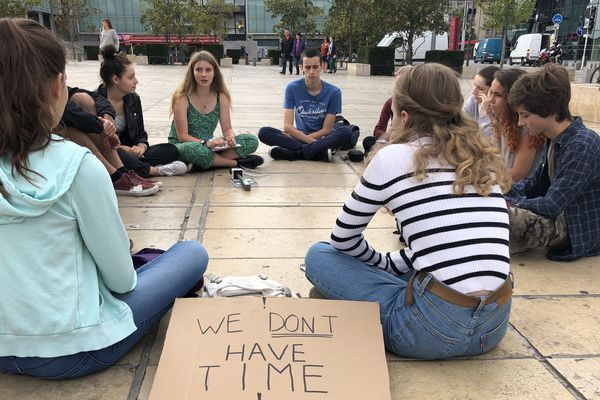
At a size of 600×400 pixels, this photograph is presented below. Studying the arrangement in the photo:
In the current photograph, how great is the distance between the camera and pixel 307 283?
275 cm

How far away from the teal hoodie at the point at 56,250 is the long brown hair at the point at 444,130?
1.11m

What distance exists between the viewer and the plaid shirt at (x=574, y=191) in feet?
9.30

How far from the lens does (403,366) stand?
2.06m

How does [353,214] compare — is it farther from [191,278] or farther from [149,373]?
[149,373]

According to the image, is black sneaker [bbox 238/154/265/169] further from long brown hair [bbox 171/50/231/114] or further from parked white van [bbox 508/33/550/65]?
parked white van [bbox 508/33/550/65]

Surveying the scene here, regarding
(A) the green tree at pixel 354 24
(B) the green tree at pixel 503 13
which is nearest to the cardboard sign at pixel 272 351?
(A) the green tree at pixel 354 24

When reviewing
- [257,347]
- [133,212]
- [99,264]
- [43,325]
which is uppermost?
[99,264]

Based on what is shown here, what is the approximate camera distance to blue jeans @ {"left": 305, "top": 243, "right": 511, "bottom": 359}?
6.25 ft

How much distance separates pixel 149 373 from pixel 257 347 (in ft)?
1.55

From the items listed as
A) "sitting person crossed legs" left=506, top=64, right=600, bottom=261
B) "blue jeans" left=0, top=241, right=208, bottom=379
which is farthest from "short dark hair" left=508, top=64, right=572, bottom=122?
"blue jeans" left=0, top=241, right=208, bottom=379

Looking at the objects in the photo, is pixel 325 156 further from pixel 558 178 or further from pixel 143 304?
pixel 143 304

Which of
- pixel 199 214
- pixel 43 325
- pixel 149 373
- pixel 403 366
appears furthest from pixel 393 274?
pixel 199 214

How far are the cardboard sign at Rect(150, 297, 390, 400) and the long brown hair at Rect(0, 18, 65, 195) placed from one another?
0.80 metres

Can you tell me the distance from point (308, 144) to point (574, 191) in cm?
328
